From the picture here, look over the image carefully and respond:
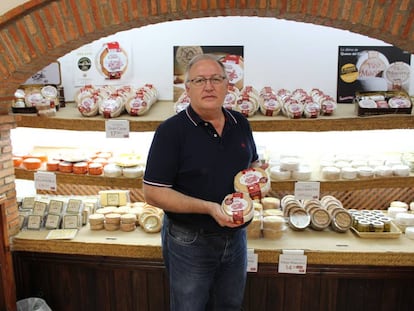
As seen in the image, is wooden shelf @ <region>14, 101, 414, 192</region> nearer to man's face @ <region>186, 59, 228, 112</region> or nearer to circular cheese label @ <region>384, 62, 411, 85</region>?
circular cheese label @ <region>384, 62, 411, 85</region>

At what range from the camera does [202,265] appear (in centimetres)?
211

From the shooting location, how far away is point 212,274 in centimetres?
217

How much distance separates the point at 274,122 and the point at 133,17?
118 cm

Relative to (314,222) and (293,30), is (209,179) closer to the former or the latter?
(314,222)

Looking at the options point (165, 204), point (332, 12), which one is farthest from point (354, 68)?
point (165, 204)

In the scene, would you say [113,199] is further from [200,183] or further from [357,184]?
[357,184]

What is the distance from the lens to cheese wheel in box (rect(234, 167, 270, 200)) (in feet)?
6.71

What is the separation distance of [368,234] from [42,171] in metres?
2.49

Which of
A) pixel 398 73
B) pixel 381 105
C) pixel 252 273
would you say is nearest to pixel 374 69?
pixel 398 73

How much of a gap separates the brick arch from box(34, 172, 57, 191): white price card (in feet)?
2.70

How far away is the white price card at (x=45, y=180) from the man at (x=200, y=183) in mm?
1307

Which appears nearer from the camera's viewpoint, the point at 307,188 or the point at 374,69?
the point at 307,188

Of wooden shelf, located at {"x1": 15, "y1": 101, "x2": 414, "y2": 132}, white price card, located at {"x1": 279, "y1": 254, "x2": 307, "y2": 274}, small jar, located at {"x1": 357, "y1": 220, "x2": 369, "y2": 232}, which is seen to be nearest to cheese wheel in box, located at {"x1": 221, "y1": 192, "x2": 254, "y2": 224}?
white price card, located at {"x1": 279, "y1": 254, "x2": 307, "y2": 274}

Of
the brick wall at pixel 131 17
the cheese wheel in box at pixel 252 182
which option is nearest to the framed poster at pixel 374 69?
the brick wall at pixel 131 17
